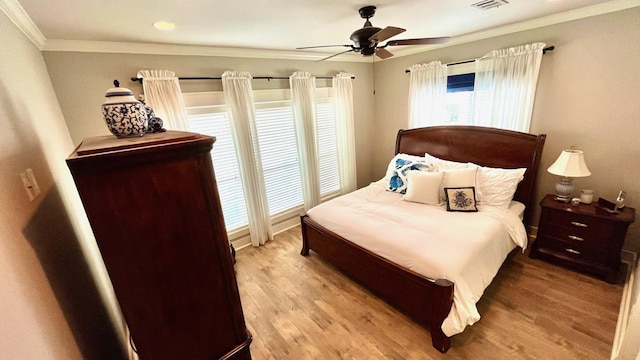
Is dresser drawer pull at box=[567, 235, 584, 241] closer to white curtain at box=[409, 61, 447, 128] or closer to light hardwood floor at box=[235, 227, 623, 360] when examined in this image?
light hardwood floor at box=[235, 227, 623, 360]

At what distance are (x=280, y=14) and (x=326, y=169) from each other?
251 centimetres

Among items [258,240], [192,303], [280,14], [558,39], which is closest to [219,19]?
[280,14]

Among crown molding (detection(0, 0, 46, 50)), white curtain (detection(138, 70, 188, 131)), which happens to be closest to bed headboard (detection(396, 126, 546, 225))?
white curtain (detection(138, 70, 188, 131))

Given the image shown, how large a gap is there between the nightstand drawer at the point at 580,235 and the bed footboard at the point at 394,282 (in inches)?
64.8

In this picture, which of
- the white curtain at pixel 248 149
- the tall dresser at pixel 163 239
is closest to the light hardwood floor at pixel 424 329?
the white curtain at pixel 248 149

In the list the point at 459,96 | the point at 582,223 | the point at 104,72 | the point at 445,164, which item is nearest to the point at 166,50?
the point at 104,72

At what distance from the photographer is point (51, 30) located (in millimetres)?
1774

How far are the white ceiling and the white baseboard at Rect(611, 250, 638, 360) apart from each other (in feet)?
7.55

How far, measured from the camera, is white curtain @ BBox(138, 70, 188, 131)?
236cm

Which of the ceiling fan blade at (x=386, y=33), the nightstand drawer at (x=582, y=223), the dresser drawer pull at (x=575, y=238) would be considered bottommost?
the dresser drawer pull at (x=575, y=238)

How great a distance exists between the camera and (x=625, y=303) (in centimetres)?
203

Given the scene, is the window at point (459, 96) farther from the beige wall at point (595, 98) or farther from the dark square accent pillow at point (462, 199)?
the dark square accent pillow at point (462, 199)

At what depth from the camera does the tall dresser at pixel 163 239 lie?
2.74 ft

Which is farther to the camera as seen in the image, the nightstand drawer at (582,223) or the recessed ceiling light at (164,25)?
the nightstand drawer at (582,223)
